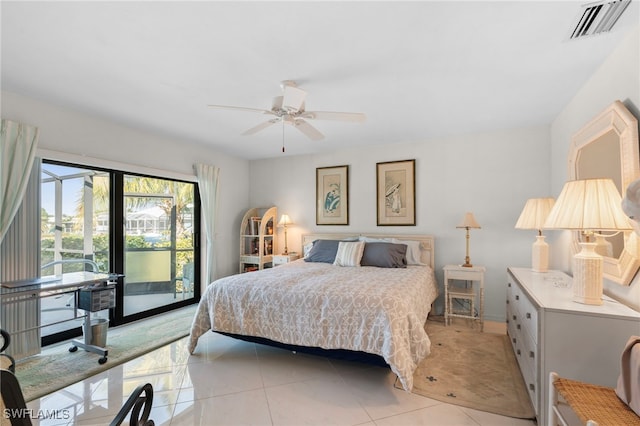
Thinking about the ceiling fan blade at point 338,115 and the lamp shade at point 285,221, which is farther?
the lamp shade at point 285,221

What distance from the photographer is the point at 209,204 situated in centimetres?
A: 457

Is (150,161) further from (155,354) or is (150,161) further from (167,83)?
(155,354)

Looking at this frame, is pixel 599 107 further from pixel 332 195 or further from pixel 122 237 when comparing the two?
pixel 122 237

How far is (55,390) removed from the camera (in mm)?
2219

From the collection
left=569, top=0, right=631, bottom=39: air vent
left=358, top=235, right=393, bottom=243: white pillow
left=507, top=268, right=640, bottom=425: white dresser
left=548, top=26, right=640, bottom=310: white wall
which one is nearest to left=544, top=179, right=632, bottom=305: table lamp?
left=507, top=268, right=640, bottom=425: white dresser

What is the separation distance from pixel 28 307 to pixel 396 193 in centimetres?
437

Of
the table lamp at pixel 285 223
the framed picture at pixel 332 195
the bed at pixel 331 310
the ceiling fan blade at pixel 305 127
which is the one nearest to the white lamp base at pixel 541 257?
the bed at pixel 331 310

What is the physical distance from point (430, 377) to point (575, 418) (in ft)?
3.83

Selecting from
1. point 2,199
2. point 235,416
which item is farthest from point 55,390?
point 2,199

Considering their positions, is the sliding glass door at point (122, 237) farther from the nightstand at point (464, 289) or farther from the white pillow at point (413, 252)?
the nightstand at point (464, 289)

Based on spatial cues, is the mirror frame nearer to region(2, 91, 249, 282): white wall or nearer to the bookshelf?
the bookshelf

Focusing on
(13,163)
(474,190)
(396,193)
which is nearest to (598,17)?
(474,190)

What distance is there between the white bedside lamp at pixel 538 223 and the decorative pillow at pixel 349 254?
1.79 m

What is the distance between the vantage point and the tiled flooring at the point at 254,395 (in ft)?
6.33
